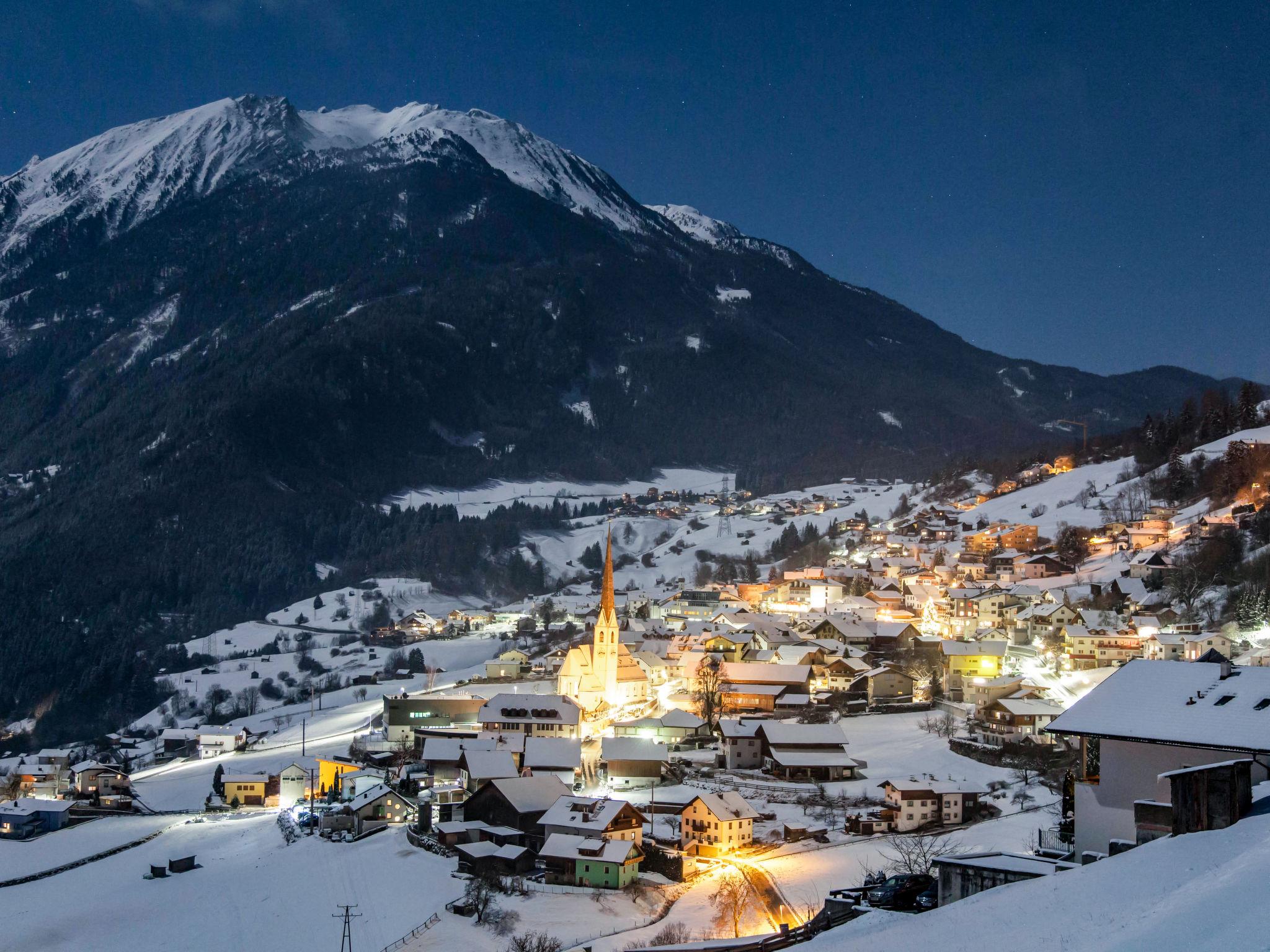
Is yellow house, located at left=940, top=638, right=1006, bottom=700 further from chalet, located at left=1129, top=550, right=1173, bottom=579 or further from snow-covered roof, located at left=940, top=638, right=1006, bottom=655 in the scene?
chalet, located at left=1129, top=550, right=1173, bottom=579

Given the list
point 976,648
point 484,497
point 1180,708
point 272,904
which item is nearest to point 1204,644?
point 976,648

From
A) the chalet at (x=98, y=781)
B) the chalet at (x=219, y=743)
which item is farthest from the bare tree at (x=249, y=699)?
the chalet at (x=98, y=781)

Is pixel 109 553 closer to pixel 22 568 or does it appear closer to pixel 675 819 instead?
pixel 22 568

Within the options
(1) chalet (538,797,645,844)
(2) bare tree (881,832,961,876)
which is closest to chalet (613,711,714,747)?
(1) chalet (538,797,645,844)

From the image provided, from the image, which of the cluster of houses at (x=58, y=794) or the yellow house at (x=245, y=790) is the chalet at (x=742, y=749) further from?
the cluster of houses at (x=58, y=794)

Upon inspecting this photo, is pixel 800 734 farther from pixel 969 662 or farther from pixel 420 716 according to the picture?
pixel 420 716

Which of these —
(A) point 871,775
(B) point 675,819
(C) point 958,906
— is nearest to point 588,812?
(B) point 675,819

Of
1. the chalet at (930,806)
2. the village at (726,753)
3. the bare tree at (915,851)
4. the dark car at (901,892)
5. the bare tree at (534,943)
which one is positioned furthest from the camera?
the chalet at (930,806)
